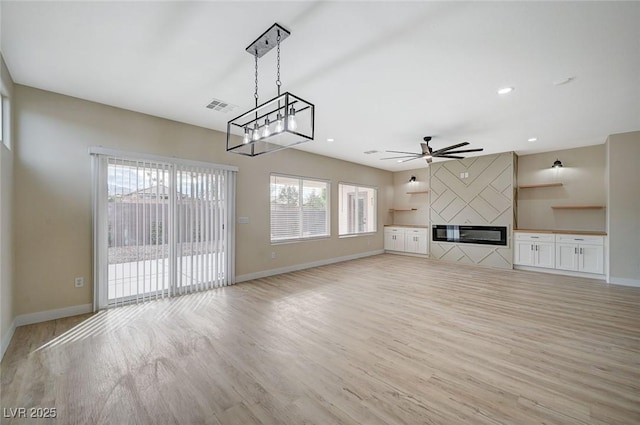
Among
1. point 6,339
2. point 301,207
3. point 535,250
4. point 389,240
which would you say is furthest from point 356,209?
point 6,339

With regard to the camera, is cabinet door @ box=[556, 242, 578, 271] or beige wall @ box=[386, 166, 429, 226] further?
beige wall @ box=[386, 166, 429, 226]

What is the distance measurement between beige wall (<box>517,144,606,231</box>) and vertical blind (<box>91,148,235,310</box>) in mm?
7242

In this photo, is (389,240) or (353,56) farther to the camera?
(389,240)

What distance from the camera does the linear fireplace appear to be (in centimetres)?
657

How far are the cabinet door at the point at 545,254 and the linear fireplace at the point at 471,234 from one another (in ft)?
2.20

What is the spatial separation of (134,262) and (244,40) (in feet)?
11.4

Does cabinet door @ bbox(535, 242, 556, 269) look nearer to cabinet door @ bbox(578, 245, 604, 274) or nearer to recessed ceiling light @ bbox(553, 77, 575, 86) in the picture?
cabinet door @ bbox(578, 245, 604, 274)

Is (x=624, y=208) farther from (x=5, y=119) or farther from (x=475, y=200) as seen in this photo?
(x=5, y=119)

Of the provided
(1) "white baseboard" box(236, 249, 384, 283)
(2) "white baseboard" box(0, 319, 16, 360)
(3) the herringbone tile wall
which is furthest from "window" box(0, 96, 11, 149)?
(3) the herringbone tile wall

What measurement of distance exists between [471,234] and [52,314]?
852cm

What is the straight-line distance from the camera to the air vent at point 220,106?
11.9 ft

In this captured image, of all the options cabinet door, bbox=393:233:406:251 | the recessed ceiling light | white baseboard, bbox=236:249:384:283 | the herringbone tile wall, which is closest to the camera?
the recessed ceiling light

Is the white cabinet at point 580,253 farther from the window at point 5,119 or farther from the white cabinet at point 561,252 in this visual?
the window at point 5,119

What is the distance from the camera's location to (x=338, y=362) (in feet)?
7.75
